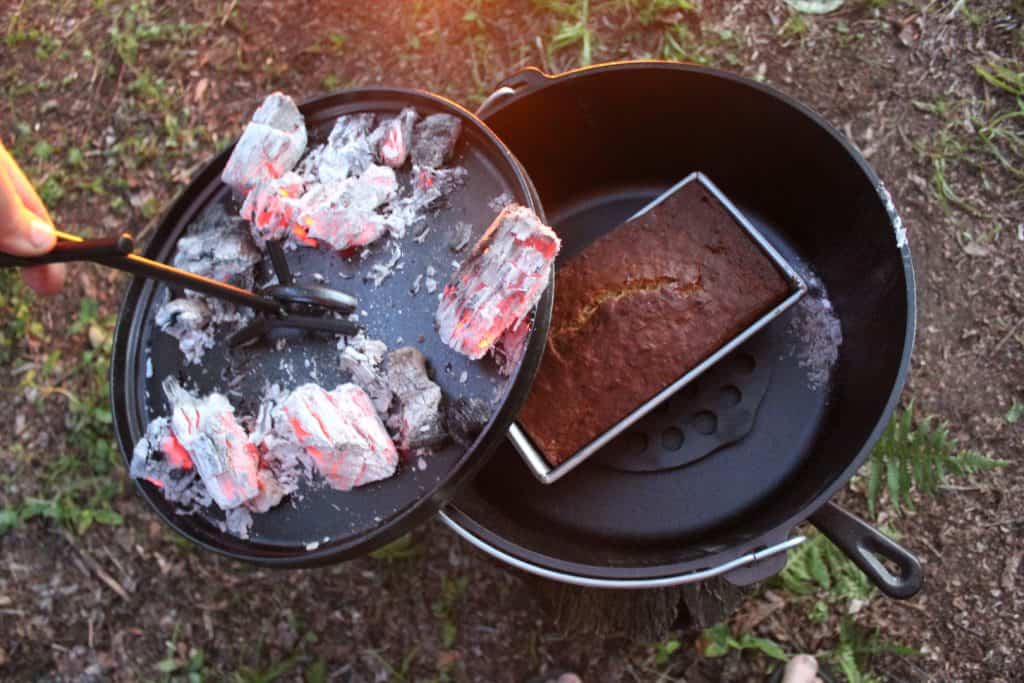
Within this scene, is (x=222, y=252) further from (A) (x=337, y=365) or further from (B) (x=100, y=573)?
(B) (x=100, y=573)

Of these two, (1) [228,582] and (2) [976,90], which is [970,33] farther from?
(1) [228,582]

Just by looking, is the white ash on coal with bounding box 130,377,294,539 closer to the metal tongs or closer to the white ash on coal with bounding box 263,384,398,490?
the white ash on coal with bounding box 263,384,398,490

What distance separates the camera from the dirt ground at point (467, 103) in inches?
88.8

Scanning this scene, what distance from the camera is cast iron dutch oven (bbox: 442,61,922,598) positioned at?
190 cm

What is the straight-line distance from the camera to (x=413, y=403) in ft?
4.81

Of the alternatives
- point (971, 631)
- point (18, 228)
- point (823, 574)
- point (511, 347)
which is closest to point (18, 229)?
point (18, 228)

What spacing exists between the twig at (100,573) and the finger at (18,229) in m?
1.76

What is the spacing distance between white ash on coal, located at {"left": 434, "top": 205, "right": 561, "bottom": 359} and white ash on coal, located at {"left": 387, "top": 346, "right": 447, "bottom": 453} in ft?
0.35

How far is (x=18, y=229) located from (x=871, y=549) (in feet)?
6.27

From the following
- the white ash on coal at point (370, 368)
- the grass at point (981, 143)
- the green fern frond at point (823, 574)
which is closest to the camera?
the white ash on coal at point (370, 368)

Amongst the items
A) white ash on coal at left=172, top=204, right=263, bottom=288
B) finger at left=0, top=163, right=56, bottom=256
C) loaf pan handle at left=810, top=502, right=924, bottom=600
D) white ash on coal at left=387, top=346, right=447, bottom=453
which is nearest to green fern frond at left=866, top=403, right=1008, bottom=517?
loaf pan handle at left=810, top=502, right=924, bottom=600

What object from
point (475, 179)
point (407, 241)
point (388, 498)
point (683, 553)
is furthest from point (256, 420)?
point (683, 553)

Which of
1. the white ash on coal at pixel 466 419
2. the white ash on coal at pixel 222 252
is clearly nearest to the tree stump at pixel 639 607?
the white ash on coal at pixel 466 419

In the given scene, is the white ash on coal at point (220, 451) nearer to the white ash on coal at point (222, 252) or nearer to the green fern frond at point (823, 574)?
the white ash on coal at point (222, 252)
